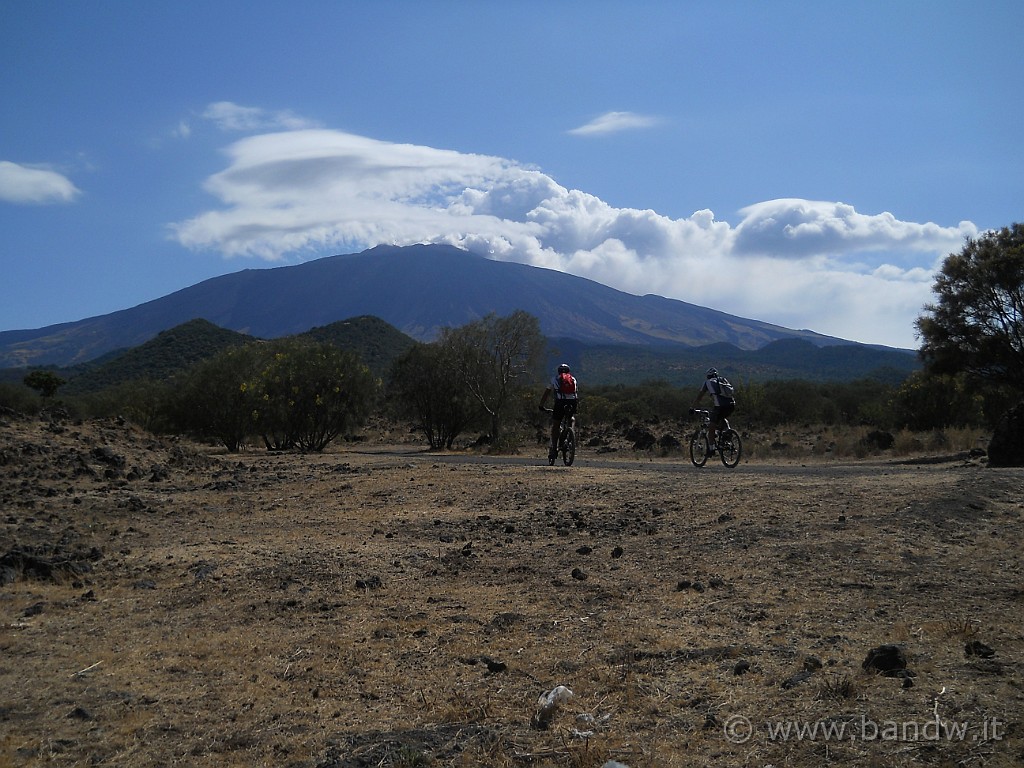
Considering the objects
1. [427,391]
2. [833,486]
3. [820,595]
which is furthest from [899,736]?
[427,391]

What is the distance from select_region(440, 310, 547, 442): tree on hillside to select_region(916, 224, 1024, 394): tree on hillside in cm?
1617

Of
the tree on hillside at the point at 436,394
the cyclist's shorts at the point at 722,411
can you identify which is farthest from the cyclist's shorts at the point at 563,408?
the tree on hillside at the point at 436,394

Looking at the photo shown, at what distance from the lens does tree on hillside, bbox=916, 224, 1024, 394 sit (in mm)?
23172

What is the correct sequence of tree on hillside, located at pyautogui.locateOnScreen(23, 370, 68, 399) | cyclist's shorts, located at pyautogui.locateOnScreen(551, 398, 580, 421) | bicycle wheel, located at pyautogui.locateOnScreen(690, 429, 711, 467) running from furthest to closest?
tree on hillside, located at pyautogui.locateOnScreen(23, 370, 68, 399)
bicycle wheel, located at pyautogui.locateOnScreen(690, 429, 711, 467)
cyclist's shorts, located at pyautogui.locateOnScreen(551, 398, 580, 421)

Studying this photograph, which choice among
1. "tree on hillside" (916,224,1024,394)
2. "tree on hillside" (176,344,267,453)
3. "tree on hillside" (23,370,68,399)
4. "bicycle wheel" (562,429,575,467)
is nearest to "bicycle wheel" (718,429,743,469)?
"bicycle wheel" (562,429,575,467)

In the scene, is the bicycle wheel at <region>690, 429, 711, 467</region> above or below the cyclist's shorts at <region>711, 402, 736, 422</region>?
below

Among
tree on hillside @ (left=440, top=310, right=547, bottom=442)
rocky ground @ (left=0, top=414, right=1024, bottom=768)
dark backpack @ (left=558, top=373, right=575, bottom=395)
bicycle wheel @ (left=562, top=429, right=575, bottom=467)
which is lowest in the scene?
rocky ground @ (left=0, top=414, right=1024, bottom=768)

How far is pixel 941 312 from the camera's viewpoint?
24.5m

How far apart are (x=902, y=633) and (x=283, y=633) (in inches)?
150

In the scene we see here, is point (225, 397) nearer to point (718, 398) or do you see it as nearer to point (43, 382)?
point (718, 398)

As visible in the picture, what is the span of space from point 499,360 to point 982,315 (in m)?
18.4

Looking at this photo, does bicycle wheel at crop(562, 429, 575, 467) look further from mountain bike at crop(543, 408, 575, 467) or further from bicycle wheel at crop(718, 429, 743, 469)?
bicycle wheel at crop(718, 429, 743, 469)

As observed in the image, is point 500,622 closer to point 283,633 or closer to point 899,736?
point 283,633

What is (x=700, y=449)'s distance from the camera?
17062mm
